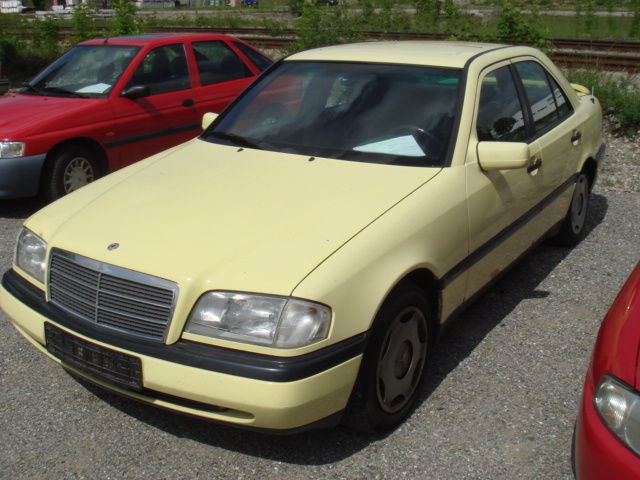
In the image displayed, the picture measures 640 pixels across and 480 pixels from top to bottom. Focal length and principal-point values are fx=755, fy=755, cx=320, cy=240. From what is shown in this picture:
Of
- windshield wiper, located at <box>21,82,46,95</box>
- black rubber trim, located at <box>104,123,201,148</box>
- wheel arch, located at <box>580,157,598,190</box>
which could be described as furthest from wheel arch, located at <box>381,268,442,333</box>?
windshield wiper, located at <box>21,82,46,95</box>

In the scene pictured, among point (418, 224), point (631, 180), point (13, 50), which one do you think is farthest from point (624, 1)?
point (418, 224)

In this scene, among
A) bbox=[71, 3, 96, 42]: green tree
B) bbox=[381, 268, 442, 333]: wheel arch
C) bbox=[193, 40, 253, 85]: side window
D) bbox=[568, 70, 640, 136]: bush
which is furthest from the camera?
bbox=[71, 3, 96, 42]: green tree

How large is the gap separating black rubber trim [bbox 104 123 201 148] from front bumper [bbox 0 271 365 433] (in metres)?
4.20

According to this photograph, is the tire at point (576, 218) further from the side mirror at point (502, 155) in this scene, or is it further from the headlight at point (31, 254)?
the headlight at point (31, 254)

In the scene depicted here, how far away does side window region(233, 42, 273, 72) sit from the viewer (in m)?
8.17

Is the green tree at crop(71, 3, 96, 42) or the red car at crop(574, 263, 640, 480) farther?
the green tree at crop(71, 3, 96, 42)

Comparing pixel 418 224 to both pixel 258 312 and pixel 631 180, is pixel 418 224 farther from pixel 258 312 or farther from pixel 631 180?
pixel 631 180

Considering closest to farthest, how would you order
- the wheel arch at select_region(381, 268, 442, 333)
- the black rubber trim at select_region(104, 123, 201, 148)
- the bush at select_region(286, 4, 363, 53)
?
the wheel arch at select_region(381, 268, 442, 333)
the black rubber trim at select_region(104, 123, 201, 148)
the bush at select_region(286, 4, 363, 53)

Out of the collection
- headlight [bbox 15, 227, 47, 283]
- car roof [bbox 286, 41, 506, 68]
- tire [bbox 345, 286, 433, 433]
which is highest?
car roof [bbox 286, 41, 506, 68]

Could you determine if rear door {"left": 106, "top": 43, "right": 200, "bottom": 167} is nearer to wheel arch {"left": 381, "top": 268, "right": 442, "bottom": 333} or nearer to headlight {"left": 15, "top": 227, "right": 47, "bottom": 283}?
headlight {"left": 15, "top": 227, "right": 47, "bottom": 283}

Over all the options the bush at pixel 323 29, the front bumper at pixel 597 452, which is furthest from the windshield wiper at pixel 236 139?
the bush at pixel 323 29

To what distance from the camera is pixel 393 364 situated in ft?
10.7

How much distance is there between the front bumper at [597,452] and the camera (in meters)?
2.23

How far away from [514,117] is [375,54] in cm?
88
